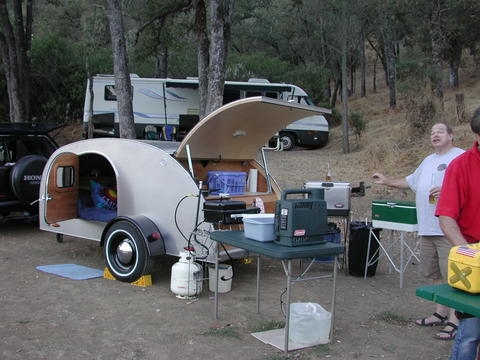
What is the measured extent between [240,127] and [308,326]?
278 cm

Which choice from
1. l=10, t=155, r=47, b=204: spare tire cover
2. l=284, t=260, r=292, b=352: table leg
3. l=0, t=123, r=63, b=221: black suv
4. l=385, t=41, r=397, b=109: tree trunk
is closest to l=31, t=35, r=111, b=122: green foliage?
l=385, t=41, r=397, b=109: tree trunk

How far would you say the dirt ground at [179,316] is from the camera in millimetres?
4184

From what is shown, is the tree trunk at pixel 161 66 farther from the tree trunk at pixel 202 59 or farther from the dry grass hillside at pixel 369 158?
the tree trunk at pixel 202 59

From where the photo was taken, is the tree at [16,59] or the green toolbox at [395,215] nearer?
the green toolbox at [395,215]

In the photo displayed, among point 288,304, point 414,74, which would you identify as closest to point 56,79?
point 414,74

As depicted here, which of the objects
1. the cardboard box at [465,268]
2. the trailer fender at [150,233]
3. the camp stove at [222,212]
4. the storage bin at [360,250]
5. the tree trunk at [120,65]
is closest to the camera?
the cardboard box at [465,268]

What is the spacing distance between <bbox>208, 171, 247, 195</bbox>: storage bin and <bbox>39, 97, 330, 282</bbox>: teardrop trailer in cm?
8

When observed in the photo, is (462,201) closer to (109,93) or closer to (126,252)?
(126,252)

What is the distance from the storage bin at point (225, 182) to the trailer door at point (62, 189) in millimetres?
1819

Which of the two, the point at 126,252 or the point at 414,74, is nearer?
the point at 126,252

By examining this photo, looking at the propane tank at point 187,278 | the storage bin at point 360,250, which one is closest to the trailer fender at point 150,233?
the propane tank at point 187,278

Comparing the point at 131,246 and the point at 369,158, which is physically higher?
the point at 369,158

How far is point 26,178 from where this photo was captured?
7723 mm

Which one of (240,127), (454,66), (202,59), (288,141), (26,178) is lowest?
(26,178)
